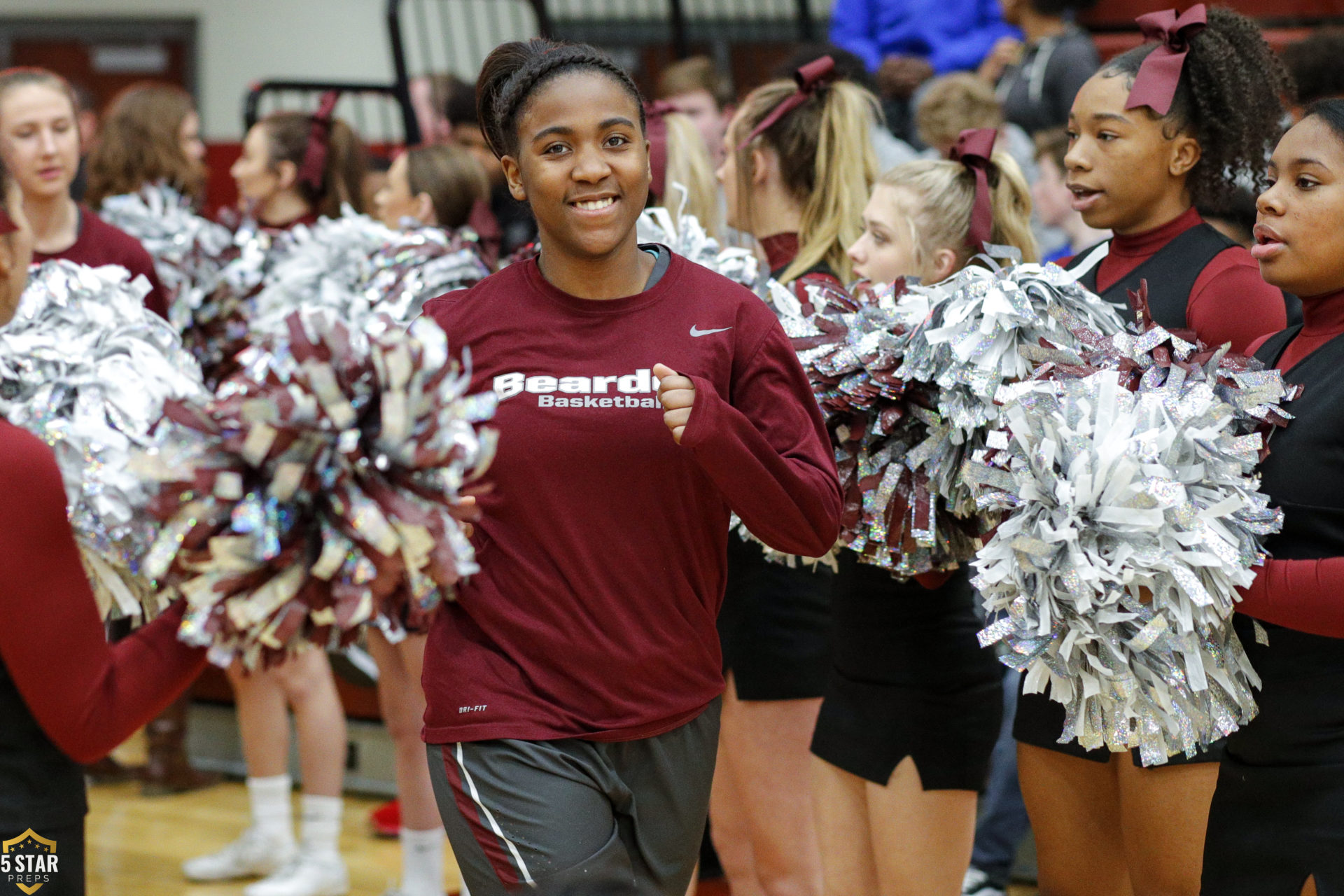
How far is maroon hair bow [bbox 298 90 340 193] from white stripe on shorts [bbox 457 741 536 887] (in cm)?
272

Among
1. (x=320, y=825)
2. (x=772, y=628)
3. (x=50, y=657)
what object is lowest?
(x=320, y=825)

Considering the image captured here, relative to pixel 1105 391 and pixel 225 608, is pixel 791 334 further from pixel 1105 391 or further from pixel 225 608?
pixel 225 608

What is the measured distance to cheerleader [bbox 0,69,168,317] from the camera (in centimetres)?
347

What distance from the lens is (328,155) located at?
4293 millimetres

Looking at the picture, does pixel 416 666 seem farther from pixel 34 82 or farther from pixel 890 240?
pixel 34 82

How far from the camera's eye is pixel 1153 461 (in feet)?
6.38

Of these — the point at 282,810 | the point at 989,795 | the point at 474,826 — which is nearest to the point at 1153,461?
the point at 474,826

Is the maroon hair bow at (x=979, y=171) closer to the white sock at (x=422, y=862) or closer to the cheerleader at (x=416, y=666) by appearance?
the cheerleader at (x=416, y=666)

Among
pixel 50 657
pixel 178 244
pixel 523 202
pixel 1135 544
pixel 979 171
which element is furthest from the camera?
pixel 178 244

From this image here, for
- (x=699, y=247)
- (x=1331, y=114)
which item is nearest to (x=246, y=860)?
(x=699, y=247)

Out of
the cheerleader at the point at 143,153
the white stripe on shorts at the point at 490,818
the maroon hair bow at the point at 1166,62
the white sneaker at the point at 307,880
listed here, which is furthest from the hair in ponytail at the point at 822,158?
the cheerleader at the point at 143,153

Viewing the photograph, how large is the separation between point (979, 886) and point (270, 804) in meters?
1.83

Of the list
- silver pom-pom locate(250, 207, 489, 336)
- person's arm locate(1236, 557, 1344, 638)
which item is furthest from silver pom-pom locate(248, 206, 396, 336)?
person's arm locate(1236, 557, 1344, 638)

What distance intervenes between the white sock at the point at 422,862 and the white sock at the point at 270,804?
1.78 ft
